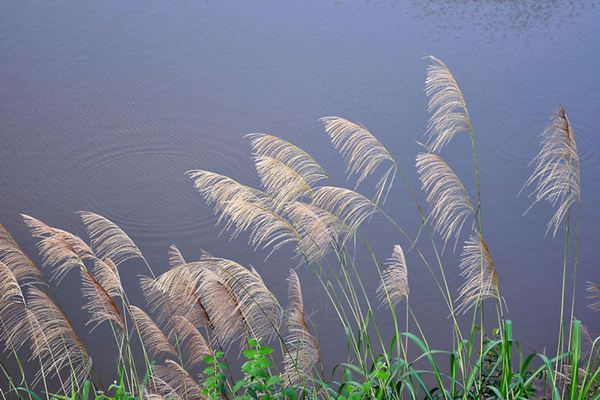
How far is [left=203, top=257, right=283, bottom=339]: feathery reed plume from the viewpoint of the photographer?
1.94 m

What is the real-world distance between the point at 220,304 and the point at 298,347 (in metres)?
0.30

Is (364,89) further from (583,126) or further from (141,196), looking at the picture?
(141,196)

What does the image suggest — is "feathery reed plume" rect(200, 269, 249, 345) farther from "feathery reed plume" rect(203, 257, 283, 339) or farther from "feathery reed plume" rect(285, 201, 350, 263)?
"feathery reed plume" rect(285, 201, 350, 263)

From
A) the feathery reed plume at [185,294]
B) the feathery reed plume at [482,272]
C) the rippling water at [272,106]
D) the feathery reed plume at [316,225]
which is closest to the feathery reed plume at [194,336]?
the feathery reed plume at [185,294]

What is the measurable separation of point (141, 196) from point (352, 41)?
2.03 metres

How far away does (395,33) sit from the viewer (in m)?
5.37

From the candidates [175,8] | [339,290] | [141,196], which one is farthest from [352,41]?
[339,290]

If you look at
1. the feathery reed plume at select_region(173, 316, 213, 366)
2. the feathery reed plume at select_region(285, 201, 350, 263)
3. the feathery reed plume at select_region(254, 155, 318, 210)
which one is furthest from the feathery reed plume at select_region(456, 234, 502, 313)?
the feathery reed plume at select_region(173, 316, 213, 366)

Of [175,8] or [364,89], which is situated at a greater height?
[175,8]

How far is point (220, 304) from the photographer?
193 centimetres

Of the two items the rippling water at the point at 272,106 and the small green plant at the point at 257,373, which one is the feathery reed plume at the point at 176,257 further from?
the rippling water at the point at 272,106

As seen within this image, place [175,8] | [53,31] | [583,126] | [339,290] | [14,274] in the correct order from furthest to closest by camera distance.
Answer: [175,8] < [53,31] < [583,126] < [339,290] < [14,274]

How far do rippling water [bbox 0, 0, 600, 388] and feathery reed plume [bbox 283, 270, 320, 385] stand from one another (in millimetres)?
846

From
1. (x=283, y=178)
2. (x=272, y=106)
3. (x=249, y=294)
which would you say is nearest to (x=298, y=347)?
(x=249, y=294)
